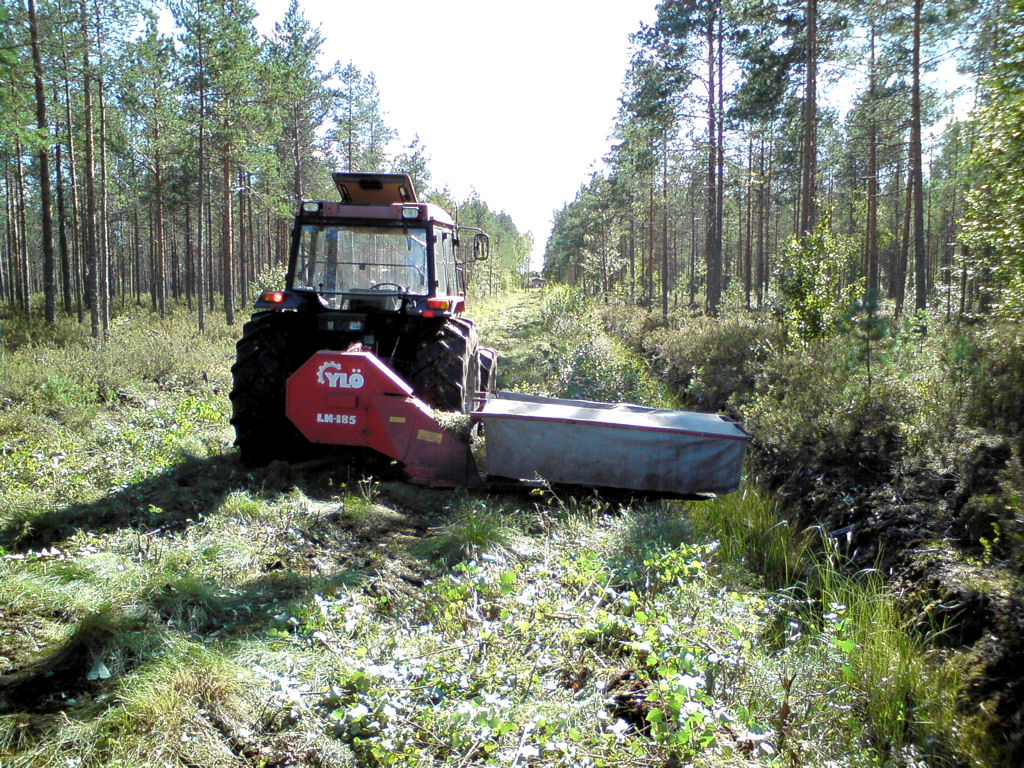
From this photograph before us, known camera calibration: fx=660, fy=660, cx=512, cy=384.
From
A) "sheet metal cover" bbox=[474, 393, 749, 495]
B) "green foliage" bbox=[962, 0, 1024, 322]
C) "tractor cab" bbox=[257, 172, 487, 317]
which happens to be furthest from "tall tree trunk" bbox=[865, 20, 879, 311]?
"tractor cab" bbox=[257, 172, 487, 317]

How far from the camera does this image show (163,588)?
343 cm

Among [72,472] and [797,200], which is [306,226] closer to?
[72,472]

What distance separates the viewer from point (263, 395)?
224 inches

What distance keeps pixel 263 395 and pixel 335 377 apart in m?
1.10

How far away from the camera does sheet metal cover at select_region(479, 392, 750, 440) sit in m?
5.04

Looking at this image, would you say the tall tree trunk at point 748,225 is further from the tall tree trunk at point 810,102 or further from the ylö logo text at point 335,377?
the ylö logo text at point 335,377

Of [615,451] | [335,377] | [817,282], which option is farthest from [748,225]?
[335,377]

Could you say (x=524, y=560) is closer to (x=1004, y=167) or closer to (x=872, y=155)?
(x=1004, y=167)

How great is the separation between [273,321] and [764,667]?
4878 mm

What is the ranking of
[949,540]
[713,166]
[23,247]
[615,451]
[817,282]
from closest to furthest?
[949,540] → [615,451] → [817,282] → [713,166] → [23,247]

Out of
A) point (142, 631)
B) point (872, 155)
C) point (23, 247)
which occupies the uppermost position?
point (872, 155)

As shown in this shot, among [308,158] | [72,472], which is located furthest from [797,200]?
[72,472]

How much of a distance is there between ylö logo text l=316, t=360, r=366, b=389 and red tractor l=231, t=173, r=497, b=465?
0.47 metres

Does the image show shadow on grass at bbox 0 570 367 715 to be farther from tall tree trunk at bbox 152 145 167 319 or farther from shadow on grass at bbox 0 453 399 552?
tall tree trunk at bbox 152 145 167 319
